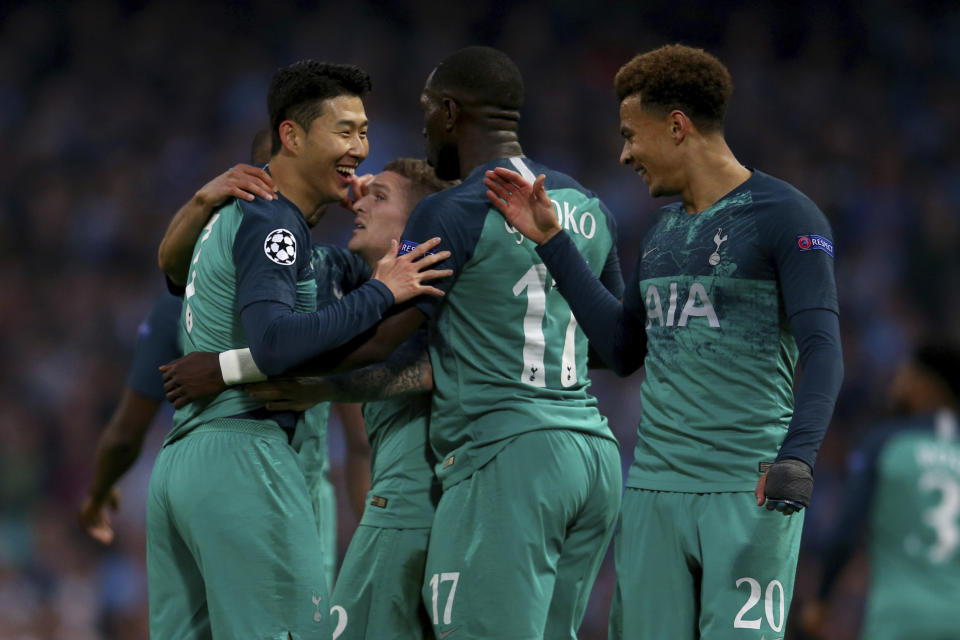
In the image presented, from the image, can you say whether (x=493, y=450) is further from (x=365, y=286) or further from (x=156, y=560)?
(x=156, y=560)

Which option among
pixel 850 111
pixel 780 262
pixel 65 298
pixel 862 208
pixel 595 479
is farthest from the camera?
pixel 850 111

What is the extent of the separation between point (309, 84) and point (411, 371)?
1.03 metres

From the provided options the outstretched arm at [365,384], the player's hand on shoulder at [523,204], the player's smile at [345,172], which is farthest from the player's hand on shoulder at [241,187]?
the player's hand on shoulder at [523,204]

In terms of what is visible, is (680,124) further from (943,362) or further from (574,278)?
(943,362)

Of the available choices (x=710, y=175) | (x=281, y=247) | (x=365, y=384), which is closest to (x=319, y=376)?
(x=365, y=384)

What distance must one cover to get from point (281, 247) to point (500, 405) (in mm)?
855

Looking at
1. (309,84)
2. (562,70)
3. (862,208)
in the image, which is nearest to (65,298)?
(562,70)

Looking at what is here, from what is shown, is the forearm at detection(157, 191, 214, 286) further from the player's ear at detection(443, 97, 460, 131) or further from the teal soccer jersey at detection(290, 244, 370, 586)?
the player's ear at detection(443, 97, 460, 131)

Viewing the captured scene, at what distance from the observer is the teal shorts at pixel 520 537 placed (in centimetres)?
364

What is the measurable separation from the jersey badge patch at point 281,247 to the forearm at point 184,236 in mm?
388

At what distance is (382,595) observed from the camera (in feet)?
13.1

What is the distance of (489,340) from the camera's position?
3.84 metres

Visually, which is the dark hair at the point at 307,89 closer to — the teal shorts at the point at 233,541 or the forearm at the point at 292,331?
the forearm at the point at 292,331

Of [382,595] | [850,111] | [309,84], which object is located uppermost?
[850,111]
